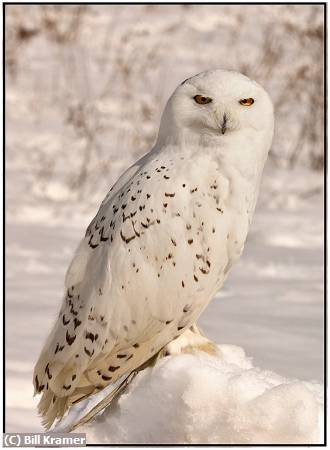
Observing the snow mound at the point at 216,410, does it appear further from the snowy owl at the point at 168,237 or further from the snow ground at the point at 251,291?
the snow ground at the point at 251,291

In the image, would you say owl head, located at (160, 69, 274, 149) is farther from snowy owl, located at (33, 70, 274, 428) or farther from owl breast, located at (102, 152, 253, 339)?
owl breast, located at (102, 152, 253, 339)

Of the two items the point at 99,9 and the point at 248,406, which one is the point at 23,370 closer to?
the point at 248,406

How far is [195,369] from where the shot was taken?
3461 millimetres

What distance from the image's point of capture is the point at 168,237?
3551mm

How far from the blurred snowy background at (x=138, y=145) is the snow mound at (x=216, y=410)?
555 mm

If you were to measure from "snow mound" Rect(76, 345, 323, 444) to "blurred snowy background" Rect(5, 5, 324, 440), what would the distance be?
555mm

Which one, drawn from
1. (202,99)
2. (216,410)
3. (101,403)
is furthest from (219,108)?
(101,403)

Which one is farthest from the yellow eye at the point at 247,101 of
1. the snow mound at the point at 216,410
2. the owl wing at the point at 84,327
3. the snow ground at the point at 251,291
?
the snow ground at the point at 251,291

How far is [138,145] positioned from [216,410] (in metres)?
5.18

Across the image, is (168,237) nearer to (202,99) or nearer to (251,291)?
(202,99)

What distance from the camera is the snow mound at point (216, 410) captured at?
11.2ft

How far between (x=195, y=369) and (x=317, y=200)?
4.46 m

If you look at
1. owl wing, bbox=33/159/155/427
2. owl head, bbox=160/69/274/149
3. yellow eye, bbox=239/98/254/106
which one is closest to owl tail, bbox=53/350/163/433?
owl wing, bbox=33/159/155/427

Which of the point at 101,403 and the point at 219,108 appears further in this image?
the point at 101,403
